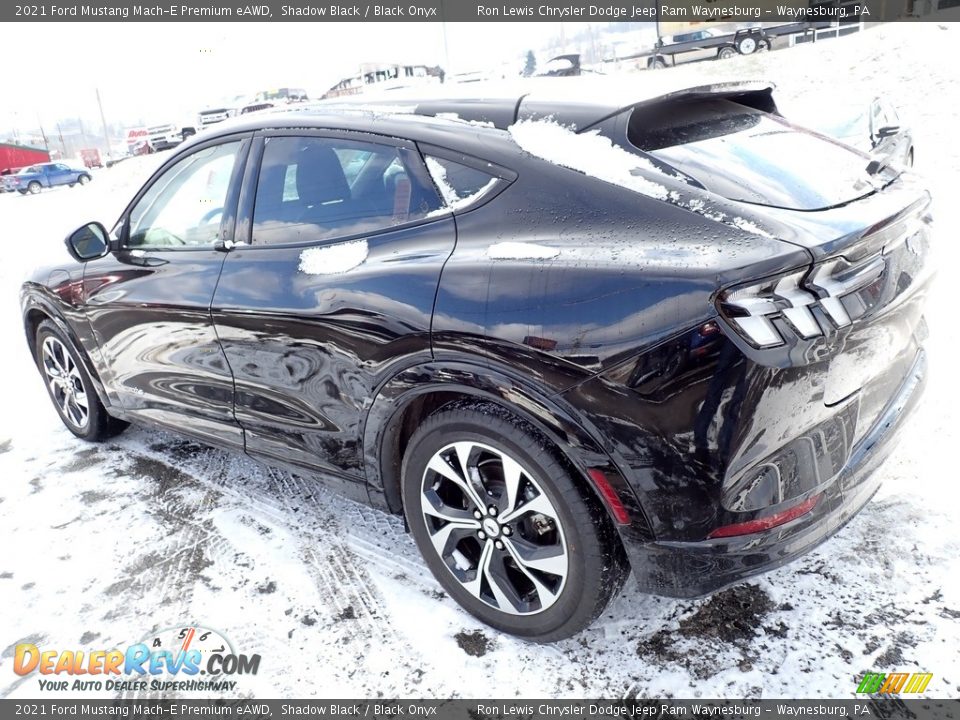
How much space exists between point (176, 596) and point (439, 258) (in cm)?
179

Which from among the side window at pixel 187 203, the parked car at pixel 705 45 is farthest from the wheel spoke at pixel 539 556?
the parked car at pixel 705 45

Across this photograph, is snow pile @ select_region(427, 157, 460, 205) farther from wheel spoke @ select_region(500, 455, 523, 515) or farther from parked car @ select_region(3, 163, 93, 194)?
parked car @ select_region(3, 163, 93, 194)

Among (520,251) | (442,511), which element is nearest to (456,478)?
(442,511)

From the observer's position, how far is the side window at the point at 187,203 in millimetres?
3141

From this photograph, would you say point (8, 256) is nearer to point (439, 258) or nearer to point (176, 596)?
point (176, 596)

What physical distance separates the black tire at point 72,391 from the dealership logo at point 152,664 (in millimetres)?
1786

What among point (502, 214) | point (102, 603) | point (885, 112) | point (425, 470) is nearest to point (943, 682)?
point (425, 470)

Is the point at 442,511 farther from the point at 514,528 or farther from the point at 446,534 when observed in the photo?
the point at 514,528

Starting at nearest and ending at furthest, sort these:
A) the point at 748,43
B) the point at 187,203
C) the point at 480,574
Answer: the point at 480,574 → the point at 187,203 → the point at 748,43

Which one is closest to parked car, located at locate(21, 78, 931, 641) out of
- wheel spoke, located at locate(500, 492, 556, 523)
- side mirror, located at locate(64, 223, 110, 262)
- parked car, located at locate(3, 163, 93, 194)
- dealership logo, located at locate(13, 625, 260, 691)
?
wheel spoke, located at locate(500, 492, 556, 523)

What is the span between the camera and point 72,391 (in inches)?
168

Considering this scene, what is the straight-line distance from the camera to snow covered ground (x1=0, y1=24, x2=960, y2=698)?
224 centimetres

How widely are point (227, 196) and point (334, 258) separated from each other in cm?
82

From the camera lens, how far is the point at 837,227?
1.94m
